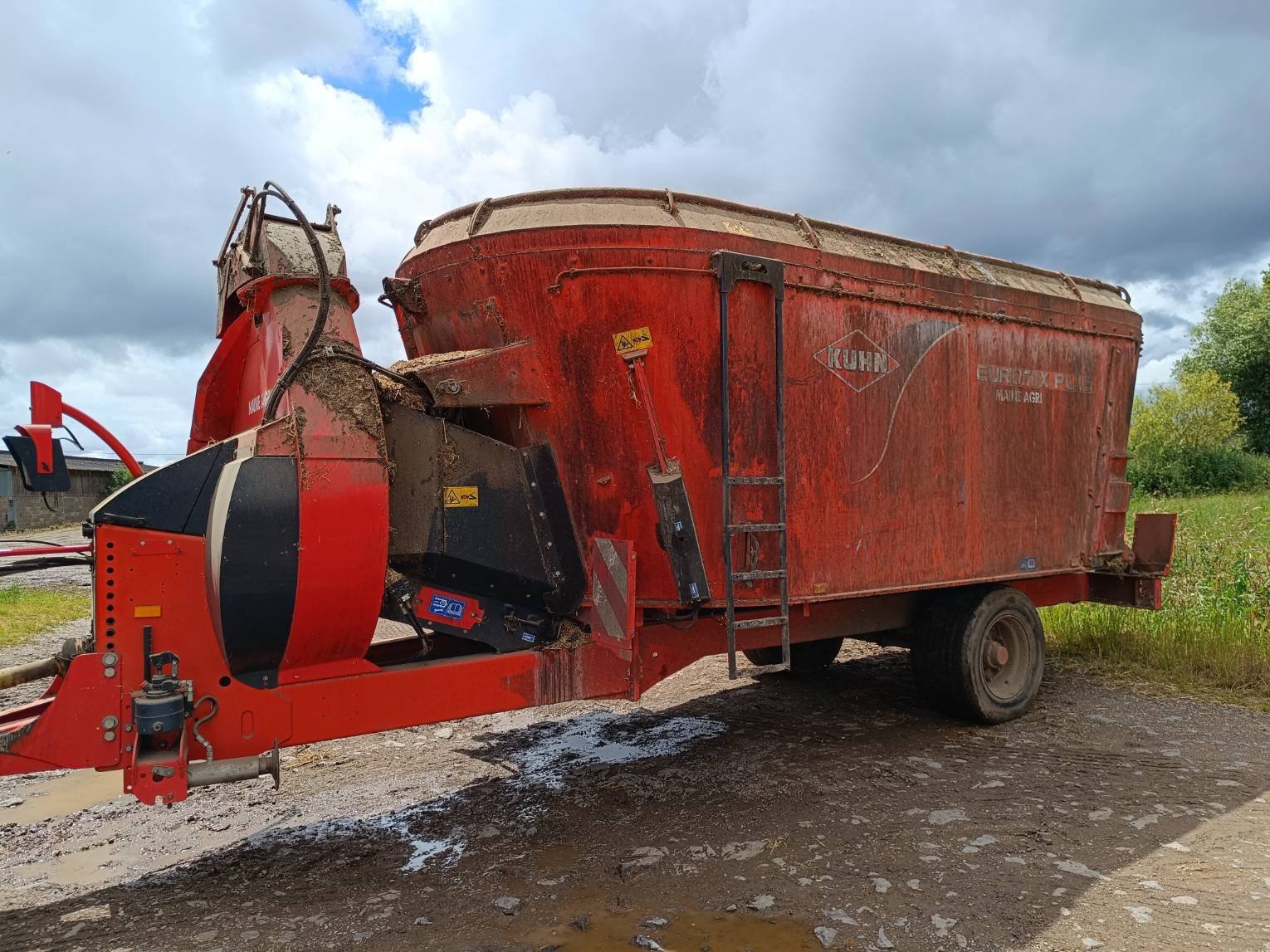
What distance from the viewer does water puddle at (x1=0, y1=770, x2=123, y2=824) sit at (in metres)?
4.86

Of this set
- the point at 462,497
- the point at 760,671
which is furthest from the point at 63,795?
the point at 760,671

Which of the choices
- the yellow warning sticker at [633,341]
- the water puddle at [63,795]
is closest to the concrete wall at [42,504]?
the water puddle at [63,795]

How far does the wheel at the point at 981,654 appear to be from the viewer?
574 centimetres

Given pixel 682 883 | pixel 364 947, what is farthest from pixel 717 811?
pixel 364 947

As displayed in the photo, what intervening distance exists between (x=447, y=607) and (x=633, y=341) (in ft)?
5.13

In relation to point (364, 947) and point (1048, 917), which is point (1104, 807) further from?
point (364, 947)

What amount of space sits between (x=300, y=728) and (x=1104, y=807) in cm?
406

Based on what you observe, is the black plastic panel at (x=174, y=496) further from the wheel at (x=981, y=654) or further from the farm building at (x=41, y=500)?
the farm building at (x=41, y=500)

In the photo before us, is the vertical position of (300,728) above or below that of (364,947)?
above

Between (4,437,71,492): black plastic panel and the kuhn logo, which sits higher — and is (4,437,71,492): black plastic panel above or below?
below

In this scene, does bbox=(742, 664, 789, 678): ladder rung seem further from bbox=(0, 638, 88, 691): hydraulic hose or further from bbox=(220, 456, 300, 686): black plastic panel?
bbox=(0, 638, 88, 691): hydraulic hose

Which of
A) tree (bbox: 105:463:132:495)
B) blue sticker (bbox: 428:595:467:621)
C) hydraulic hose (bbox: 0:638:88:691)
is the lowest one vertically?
hydraulic hose (bbox: 0:638:88:691)

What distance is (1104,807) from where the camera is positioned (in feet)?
14.8

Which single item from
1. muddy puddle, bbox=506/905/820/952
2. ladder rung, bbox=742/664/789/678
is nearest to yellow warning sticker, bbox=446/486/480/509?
muddy puddle, bbox=506/905/820/952
